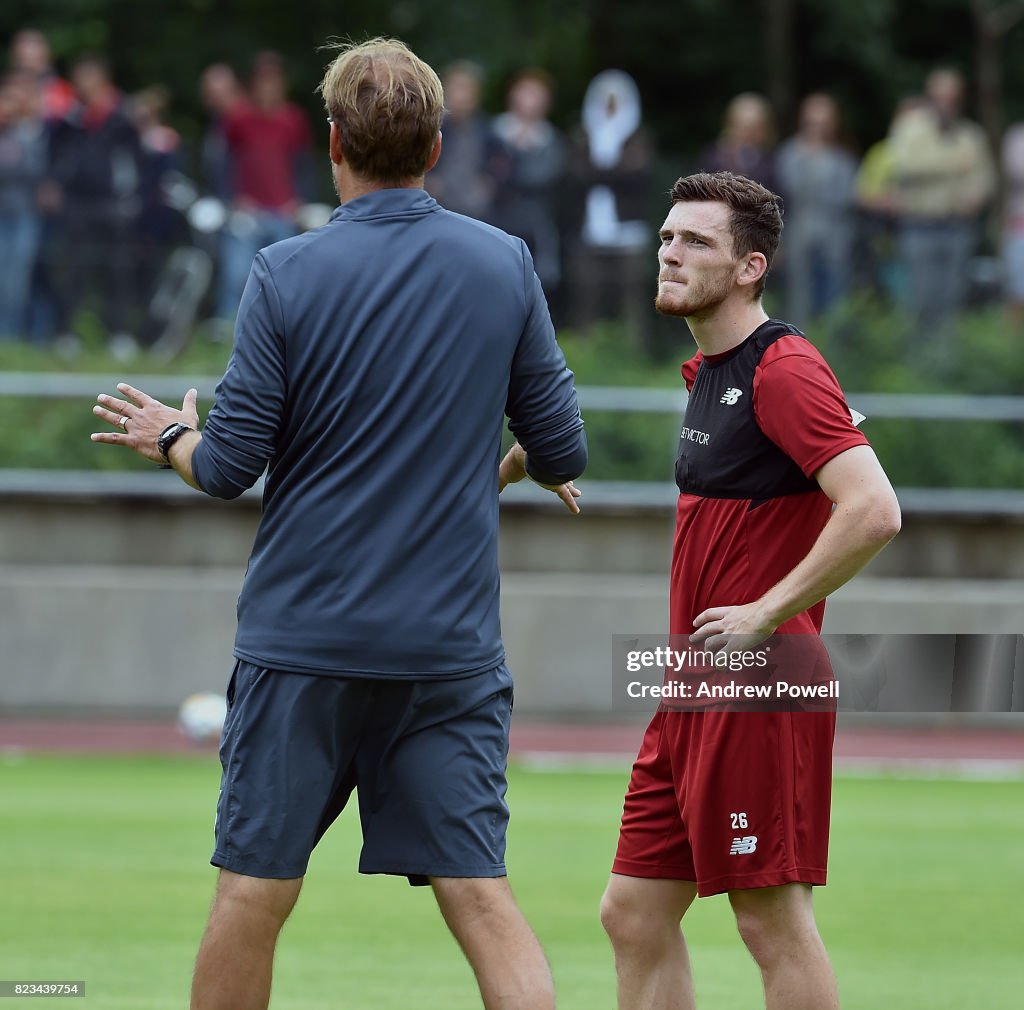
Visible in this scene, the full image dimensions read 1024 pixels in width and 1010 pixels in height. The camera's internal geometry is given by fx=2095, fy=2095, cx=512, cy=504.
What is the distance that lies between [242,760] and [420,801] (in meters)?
0.40

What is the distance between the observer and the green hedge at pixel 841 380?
600 inches

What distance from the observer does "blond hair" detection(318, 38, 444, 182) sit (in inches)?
179

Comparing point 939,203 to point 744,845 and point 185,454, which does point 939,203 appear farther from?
point 185,454

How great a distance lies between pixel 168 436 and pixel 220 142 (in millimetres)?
12118

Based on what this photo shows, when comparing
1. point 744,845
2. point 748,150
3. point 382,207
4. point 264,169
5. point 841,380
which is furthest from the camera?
point 264,169

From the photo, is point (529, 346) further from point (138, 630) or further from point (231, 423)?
point (138, 630)

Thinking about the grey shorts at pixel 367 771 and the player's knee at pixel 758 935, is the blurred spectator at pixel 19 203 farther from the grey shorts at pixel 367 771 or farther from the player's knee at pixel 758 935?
the player's knee at pixel 758 935

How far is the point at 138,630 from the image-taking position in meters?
14.9

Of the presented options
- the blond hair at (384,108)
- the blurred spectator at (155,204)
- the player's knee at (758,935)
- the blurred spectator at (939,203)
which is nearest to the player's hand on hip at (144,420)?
the blond hair at (384,108)

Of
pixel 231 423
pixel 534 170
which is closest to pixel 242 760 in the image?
pixel 231 423

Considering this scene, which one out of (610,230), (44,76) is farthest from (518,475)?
(44,76)

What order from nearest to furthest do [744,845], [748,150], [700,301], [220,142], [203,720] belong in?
1. [744,845]
2. [700,301]
3. [203,720]
4. [748,150]
5. [220,142]

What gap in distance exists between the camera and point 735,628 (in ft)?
15.6

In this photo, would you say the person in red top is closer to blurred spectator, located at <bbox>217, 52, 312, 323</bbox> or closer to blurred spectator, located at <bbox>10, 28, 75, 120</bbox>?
blurred spectator, located at <bbox>217, 52, 312, 323</bbox>
